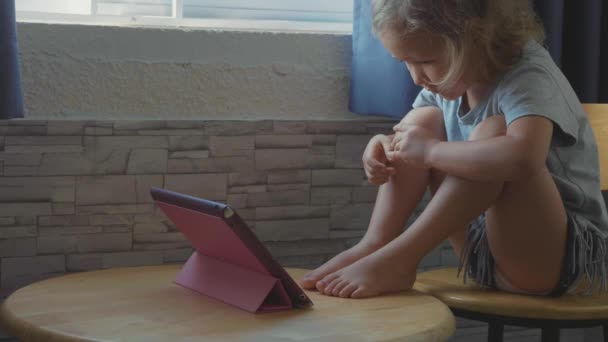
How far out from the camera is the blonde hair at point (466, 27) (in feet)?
4.31

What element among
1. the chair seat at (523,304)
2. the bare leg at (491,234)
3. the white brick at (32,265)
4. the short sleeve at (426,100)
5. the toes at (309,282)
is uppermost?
the short sleeve at (426,100)

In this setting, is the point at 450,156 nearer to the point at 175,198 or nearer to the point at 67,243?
the point at 175,198

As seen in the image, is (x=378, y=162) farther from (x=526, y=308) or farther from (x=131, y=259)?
(x=131, y=259)

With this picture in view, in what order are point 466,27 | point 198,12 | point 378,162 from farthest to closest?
point 198,12 < point 378,162 < point 466,27

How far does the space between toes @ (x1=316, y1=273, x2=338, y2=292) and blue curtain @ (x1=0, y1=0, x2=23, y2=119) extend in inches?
23.8

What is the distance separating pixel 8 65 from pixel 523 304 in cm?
93

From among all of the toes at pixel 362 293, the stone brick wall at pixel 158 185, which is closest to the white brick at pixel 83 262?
the stone brick wall at pixel 158 185

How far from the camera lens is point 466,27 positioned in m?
1.33

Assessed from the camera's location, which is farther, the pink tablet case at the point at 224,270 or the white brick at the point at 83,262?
the white brick at the point at 83,262

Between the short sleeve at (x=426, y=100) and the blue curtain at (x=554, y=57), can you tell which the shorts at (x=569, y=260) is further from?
the blue curtain at (x=554, y=57)

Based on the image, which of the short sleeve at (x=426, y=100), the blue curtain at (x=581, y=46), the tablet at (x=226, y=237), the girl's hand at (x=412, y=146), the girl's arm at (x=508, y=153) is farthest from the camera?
the blue curtain at (x=581, y=46)

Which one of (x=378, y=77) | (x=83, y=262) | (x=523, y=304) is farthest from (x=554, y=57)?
(x=83, y=262)

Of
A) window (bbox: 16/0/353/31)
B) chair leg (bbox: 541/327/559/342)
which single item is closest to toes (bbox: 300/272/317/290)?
chair leg (bbox: 541/327/559/342)

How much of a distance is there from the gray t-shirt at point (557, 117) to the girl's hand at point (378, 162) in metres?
0.14
